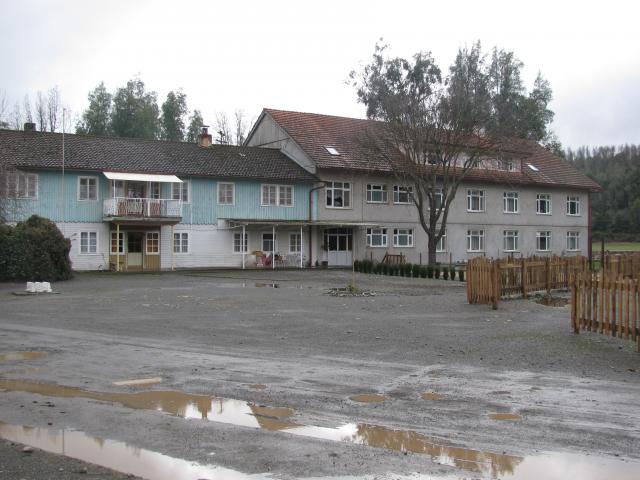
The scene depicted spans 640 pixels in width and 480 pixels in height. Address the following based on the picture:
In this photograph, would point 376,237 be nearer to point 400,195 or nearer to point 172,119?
point 400,195

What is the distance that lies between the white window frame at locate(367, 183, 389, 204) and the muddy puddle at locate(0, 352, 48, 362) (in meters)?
33.8

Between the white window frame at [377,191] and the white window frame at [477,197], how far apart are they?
6.84m

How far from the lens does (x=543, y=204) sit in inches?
2034

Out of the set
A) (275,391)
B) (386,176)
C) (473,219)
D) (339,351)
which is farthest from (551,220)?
(275,391)

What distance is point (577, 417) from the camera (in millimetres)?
7066

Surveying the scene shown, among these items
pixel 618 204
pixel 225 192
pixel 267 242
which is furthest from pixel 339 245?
pixel 618 204

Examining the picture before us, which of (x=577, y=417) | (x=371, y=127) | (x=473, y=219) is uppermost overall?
(x=371, y=127)

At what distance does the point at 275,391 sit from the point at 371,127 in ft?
110

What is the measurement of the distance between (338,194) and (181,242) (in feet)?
33.9

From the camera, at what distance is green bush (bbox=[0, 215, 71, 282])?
27.8m

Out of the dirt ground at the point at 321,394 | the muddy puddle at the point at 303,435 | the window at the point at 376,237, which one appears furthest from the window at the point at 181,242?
the muddy puddle at the point at 303,435

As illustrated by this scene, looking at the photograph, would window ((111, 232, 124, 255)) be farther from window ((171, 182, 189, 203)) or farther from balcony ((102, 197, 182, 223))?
window ((171, 182, 189, 203))

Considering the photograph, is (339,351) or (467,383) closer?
(467,383)

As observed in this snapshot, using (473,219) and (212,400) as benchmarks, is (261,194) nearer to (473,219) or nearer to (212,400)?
(473,219)
